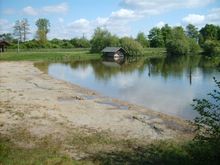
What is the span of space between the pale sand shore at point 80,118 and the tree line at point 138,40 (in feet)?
228

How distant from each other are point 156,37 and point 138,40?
350 inches

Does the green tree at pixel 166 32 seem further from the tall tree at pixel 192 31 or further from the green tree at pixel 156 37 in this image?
the tall tree at pixel 192 31

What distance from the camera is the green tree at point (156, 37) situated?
120 metres

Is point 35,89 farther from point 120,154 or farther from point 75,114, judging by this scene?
point 120,154

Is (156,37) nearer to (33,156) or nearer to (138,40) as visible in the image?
(138,40)

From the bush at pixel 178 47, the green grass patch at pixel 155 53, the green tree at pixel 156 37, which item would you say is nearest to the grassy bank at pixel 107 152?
the green grass patch at pixel 155 53

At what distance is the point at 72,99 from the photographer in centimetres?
2373

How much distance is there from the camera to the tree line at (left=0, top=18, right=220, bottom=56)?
323 feet

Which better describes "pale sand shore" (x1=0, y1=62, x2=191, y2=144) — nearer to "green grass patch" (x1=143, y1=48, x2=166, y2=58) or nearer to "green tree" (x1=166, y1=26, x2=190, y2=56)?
"green grass patch" (x1=143, y1=48, x2=166, y2=58)

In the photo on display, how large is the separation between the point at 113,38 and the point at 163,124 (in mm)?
84880

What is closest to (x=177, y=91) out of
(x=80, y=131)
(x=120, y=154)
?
(x=80, y=131)

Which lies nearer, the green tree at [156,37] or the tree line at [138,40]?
the tree line at [138,40]

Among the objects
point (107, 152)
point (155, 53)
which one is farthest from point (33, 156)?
point (155, 53)

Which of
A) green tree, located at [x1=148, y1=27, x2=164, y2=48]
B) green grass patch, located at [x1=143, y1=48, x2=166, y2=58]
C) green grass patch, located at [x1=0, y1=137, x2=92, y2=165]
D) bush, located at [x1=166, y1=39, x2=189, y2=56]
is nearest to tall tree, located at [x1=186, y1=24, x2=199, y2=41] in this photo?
green tree, located at [x1=148, y1=27, x2=164, y2=48]
